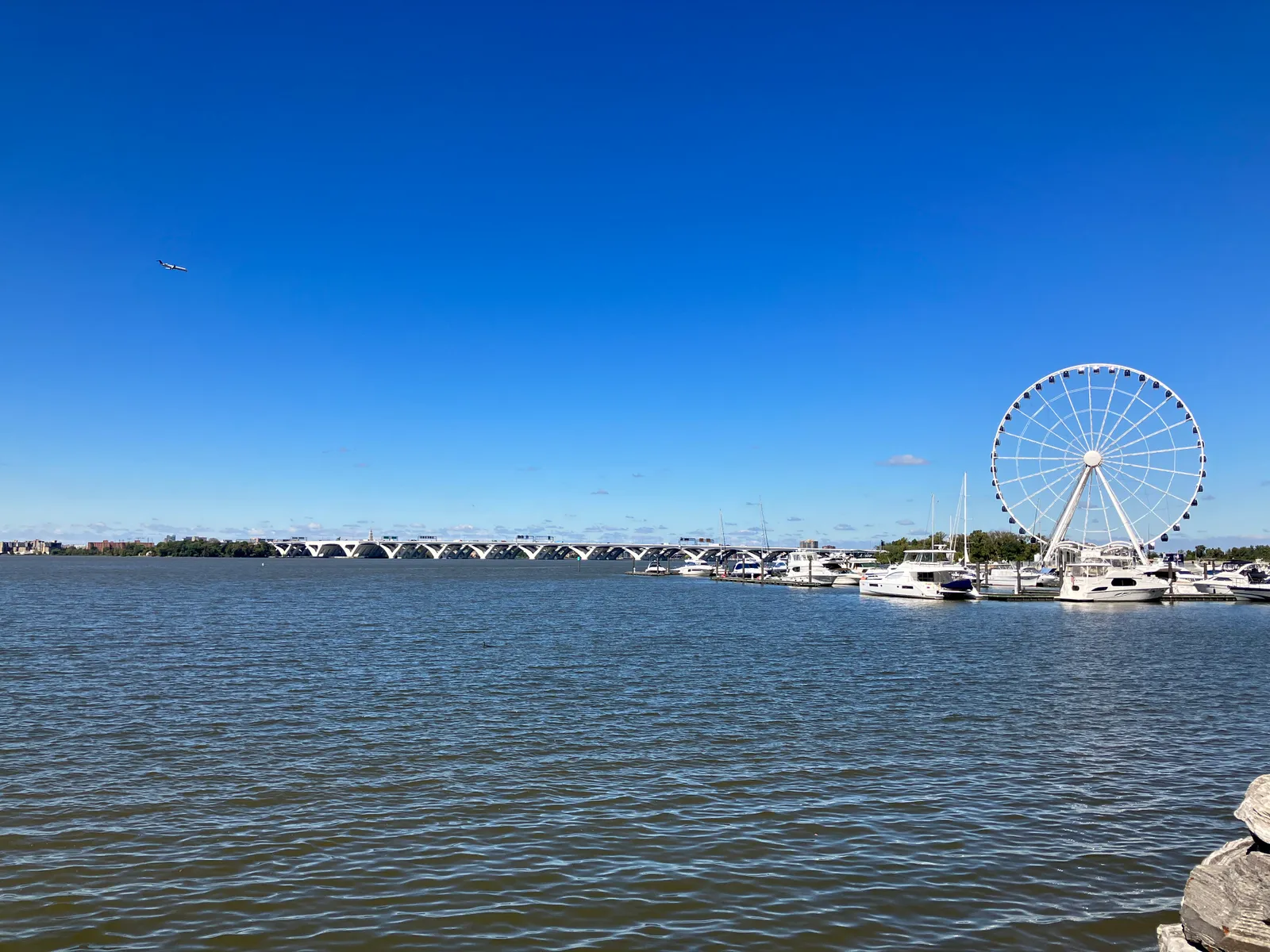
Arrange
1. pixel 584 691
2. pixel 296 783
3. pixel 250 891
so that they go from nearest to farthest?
pixel 250 891
pixel 296 783
pixel 584 691

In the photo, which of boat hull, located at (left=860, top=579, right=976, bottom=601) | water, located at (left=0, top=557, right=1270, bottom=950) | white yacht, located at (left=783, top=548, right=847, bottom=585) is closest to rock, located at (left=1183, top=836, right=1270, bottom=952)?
water, located at (left=0, top=557, right=1270, bottom=950)

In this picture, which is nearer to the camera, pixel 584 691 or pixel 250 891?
pixel 250 891

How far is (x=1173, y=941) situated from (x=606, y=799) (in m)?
11.2

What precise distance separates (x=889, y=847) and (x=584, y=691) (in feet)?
62.8

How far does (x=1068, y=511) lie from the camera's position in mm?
112688

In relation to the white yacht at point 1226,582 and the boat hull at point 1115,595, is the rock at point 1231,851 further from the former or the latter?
the white yacht at point 1226,582

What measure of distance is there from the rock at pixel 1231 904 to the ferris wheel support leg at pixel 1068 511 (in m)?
110

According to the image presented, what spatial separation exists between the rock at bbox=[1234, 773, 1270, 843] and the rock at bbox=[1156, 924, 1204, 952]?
148 centimetres

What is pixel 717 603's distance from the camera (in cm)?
10600

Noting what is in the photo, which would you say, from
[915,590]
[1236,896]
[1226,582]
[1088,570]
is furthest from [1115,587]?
[1236,896]

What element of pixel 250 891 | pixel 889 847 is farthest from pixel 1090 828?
pixel 250 891

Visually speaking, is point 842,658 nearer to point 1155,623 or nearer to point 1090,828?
point 1090,828

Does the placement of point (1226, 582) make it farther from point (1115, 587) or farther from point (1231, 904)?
point (1231, 904)

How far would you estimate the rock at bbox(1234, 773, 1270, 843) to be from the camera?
32.4ft
